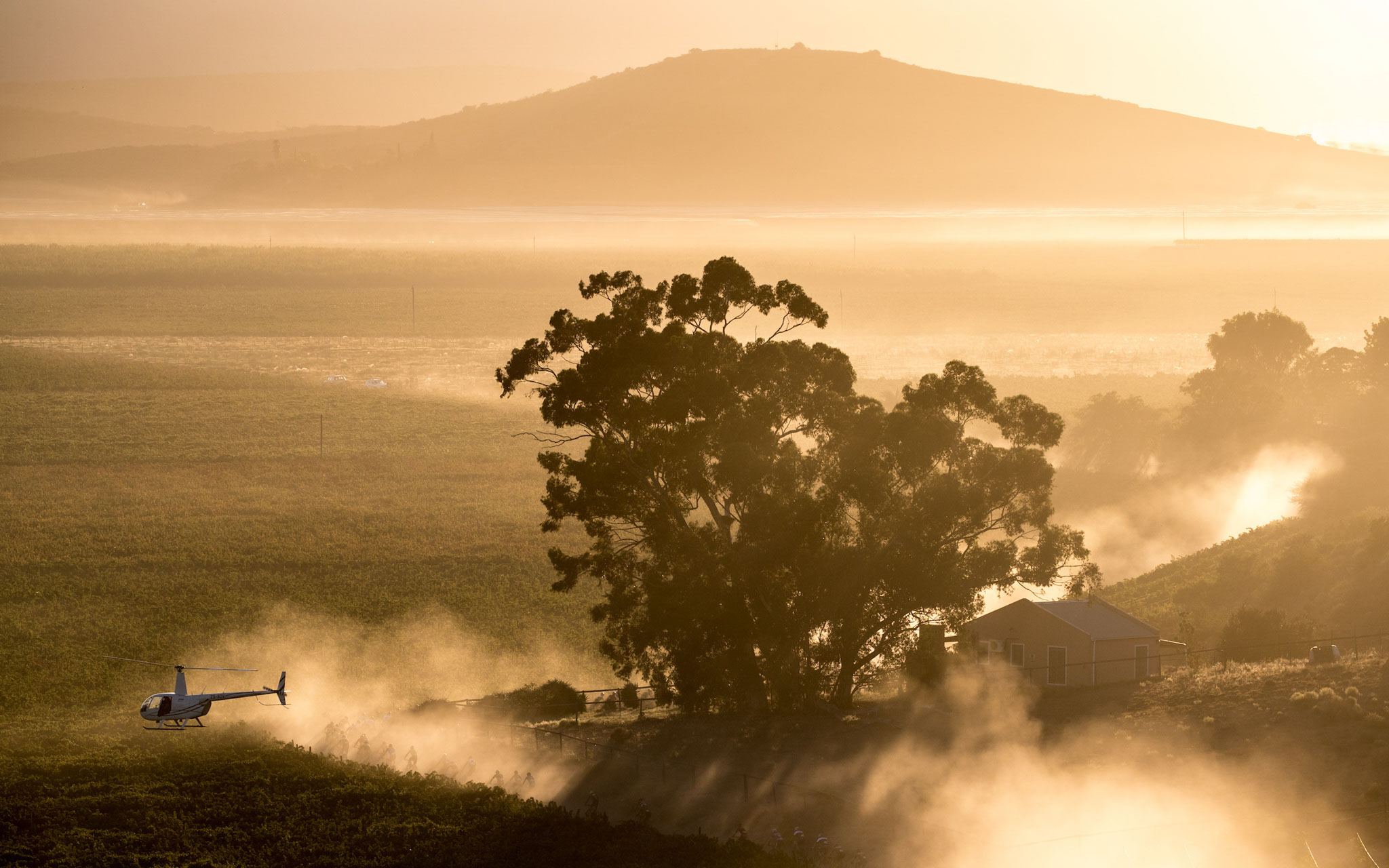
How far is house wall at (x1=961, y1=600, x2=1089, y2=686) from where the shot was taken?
51.7 metres

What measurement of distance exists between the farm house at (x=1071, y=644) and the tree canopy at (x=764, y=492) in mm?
4156

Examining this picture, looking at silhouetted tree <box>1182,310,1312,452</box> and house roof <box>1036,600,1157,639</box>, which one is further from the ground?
silhouetted tree <box>1182,310,1312,452</box>

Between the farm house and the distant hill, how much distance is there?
A: 31.2 ft

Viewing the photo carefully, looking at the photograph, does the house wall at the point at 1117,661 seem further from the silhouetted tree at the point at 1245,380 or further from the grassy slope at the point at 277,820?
the silhouetted tree at the point at 1245,380

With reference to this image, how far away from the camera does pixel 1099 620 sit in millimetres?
53250

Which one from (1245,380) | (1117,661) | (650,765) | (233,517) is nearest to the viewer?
(650,765)

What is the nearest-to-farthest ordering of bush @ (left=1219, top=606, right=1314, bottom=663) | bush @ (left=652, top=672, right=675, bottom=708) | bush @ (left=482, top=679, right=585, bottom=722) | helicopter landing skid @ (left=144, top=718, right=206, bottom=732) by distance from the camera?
helicopter landing skid @ (left=144, top=718, right=206, bottom=732), bush @ (left=652, top=672, right=675, bottom=708), bush @ (left=482, top=679, right=585, bottom=722), bush @ (left=1219, top=606, right=1314, bottom=663)

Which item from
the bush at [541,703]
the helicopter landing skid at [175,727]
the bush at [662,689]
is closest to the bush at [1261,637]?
the bush at [662,689]

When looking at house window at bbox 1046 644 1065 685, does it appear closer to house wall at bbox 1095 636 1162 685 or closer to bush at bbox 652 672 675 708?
house wall at bbox 1095 636 1162 685

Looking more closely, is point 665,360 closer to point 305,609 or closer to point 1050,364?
point 305,609

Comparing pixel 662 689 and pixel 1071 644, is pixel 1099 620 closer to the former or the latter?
pixel 1071 644

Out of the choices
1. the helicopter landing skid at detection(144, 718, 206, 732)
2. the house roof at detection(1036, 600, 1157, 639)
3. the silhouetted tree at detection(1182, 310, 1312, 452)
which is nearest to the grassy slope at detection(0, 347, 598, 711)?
the helicopter landing skid at detection(144, 718, 206, 732)

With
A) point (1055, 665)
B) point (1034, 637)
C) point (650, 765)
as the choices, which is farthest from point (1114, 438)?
point (650, 765)

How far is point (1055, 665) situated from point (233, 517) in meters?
62.7
